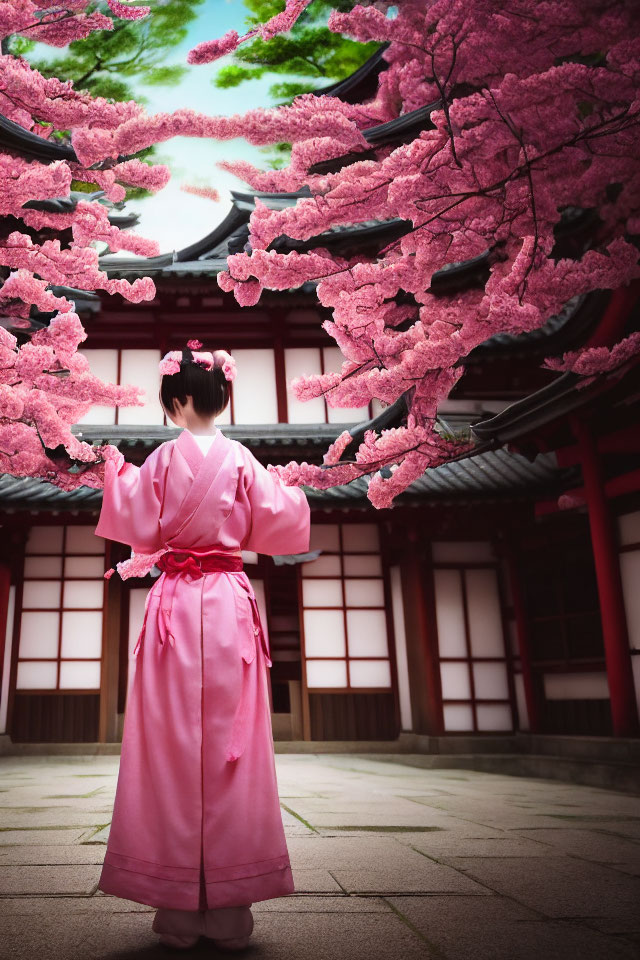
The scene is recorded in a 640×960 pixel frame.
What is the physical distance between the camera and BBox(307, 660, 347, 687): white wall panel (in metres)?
9.53

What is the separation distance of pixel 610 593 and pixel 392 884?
4996 millimetres

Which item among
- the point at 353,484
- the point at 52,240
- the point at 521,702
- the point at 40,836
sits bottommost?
the point at 40,836

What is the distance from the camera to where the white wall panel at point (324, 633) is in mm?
9625

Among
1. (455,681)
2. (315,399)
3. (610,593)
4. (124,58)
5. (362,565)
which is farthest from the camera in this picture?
(124,58)

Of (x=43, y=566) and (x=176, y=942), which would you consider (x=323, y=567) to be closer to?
(x=43, y=566)

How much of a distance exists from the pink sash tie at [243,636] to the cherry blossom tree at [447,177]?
0.48 m

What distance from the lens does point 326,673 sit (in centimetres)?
959

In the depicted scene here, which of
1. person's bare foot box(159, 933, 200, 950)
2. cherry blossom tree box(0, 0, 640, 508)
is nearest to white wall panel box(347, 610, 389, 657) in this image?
cherry blossom tree box(0, 0, 640, 508)

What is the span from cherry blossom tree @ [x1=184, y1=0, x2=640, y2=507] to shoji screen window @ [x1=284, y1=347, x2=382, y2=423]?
5.96 meters

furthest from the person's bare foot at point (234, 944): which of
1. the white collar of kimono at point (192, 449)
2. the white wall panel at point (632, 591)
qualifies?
the white wall panel at point (632, 591)

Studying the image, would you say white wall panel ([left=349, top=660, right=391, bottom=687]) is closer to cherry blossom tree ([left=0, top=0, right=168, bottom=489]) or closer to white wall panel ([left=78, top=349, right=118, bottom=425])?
white wall panel ([left=78, top=349, right=118, bottom=425])

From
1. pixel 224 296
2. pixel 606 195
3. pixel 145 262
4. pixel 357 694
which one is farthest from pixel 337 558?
pixel 606 195

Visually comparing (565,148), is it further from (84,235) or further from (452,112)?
(84,235)

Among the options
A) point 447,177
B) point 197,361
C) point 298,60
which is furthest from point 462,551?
point 298,60
